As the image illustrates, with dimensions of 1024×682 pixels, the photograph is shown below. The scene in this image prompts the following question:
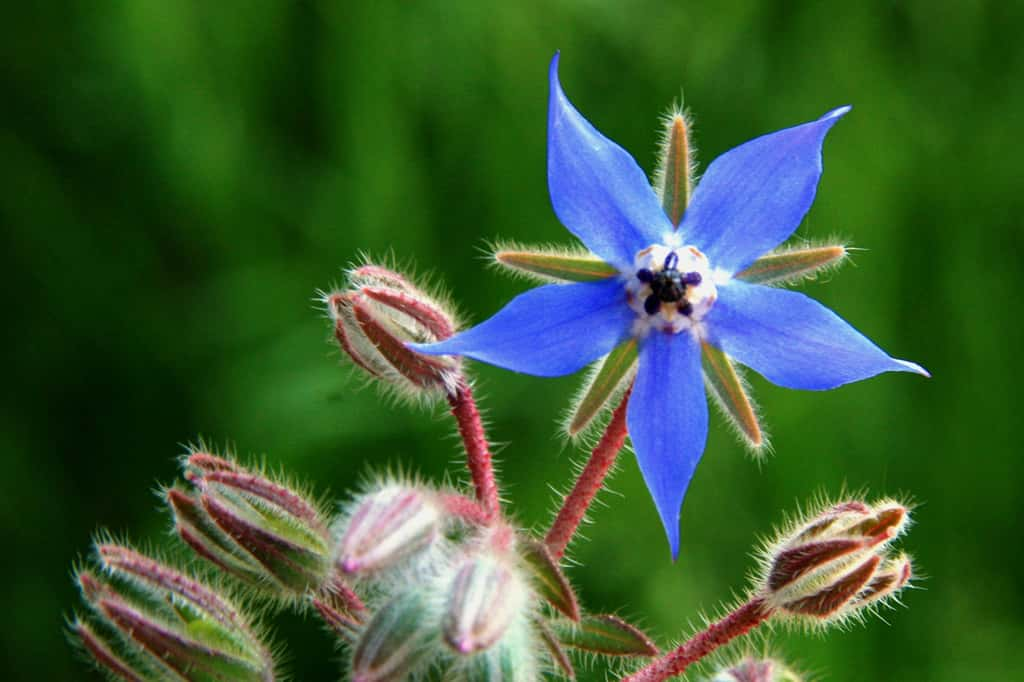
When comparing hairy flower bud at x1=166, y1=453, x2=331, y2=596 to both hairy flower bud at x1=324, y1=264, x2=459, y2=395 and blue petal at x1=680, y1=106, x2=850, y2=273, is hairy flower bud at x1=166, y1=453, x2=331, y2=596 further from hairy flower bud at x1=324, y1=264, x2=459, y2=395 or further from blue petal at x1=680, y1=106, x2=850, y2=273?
blue petal at x1=680, y1=106, x2=850, y2=273

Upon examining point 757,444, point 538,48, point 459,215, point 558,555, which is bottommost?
point 558,555

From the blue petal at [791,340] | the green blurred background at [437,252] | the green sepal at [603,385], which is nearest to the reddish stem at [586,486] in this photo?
the green sepal at [603,385]

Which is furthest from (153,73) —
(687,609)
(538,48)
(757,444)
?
(757,444)

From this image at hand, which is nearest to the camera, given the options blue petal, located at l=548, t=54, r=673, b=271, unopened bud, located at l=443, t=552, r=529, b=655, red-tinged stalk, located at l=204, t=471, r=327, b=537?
unopened bud, located at l=443, t=552, r=529, b=655

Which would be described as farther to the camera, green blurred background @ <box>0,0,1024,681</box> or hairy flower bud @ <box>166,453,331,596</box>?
green blurred background @ <box>0,0,1024,681</box>

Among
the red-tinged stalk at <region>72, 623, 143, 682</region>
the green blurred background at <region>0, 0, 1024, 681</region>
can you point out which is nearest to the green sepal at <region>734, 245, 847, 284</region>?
the red-tinged stalk at <region>72, 623, 143, 682</region>

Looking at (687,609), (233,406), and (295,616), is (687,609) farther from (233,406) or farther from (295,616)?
(233,406)

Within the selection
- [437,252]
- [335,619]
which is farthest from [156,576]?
[437,252]
